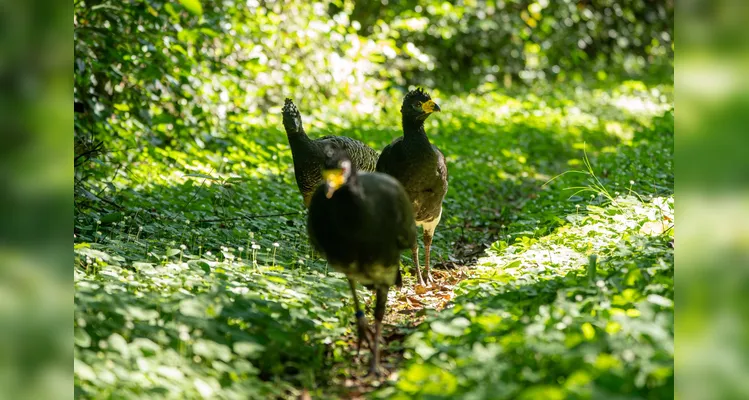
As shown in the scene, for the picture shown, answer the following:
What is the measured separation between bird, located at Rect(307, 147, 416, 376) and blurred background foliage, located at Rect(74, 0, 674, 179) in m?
1.43

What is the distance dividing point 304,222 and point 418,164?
6.97ft

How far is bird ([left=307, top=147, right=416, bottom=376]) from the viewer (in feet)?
17.5

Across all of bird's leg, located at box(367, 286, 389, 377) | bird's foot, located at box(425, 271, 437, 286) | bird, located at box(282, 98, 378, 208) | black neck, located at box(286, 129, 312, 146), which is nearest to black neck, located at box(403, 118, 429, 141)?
bird, located at box(282, 98, 378, 208)

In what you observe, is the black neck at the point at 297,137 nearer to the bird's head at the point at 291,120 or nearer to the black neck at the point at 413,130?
the bird's head at the point at 291,120

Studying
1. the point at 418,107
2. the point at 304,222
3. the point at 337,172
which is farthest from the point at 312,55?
the point at 337,172

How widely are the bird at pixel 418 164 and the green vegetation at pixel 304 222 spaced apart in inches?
31.1

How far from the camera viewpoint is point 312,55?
16859 mm

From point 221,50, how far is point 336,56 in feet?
11.6

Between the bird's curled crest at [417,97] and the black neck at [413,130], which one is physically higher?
the bird's curled crest at [417,97]

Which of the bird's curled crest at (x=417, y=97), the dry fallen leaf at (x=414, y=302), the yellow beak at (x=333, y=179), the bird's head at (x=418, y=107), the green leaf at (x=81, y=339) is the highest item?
the bird's curled crest at (x=417, y=97)

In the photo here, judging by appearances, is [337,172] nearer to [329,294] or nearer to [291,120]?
[329,294]

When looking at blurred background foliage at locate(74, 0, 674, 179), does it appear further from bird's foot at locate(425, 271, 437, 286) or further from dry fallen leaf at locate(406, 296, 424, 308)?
bird's foot at locate(425, 271, 437, 286)

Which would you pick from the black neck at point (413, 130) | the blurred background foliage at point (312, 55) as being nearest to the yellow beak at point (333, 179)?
the blurred background foliage at point (312, 55)

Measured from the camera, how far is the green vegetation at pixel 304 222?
4430 mm
